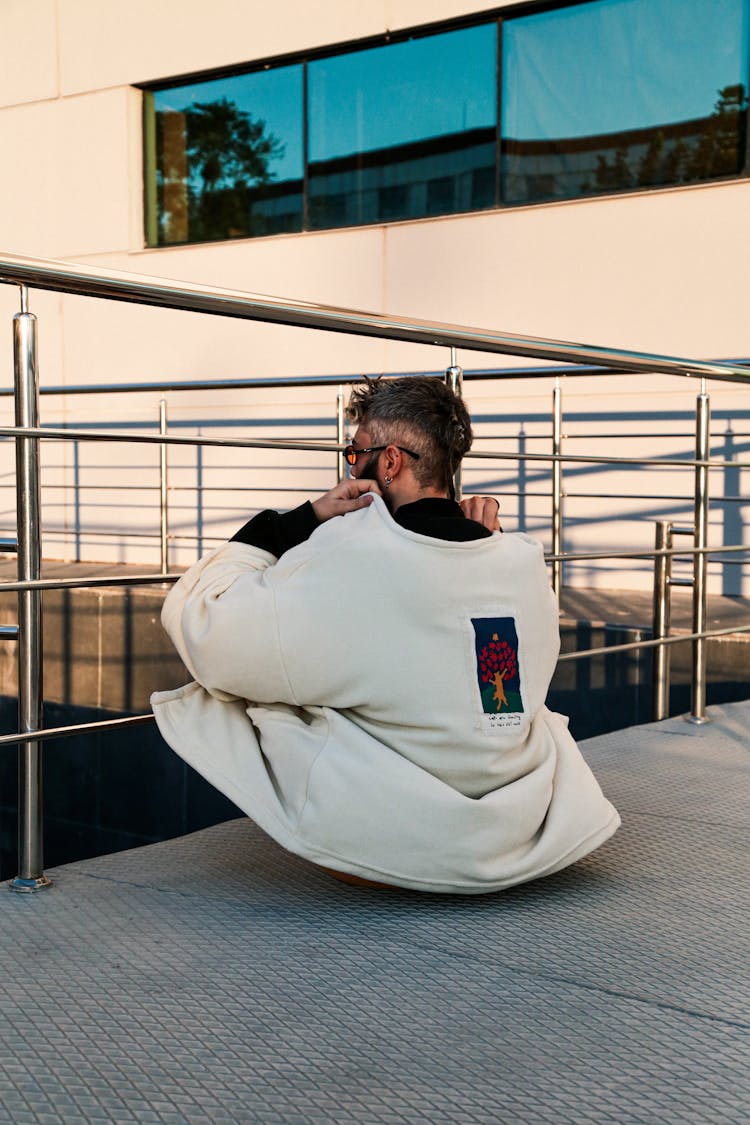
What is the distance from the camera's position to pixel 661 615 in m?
3.52

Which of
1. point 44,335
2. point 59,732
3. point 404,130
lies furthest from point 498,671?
point 44,335

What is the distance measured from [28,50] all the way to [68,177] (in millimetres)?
993

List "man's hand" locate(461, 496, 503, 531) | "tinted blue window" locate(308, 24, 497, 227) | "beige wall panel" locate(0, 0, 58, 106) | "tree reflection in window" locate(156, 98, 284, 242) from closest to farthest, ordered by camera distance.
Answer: "man's hand" locate(461, 496, 503, 531) → "tinted blue window" locate(308, 24, 497, 227) → "tree reflection in window" locate(156, 98, 284, 242) → "beige wall panel" locate(0, 0, 58, 106)

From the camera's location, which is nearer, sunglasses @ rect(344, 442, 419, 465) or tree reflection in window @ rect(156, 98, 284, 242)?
sunglasses @ rect(344, 442, 419, 465)

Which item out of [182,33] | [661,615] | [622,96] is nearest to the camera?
[661,615]

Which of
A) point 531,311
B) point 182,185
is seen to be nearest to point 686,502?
point 531,311

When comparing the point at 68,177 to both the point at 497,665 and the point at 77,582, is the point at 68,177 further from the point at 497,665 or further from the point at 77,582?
the point at 497,665

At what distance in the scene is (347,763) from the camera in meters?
1.73

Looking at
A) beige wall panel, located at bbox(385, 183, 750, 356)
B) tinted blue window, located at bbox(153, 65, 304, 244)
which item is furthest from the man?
tinted blue window, located at bbox(153, 65, 304, 244)

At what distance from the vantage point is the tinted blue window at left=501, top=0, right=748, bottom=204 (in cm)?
616

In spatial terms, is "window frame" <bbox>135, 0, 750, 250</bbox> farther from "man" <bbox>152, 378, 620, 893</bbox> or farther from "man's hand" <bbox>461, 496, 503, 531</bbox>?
"man" <bbox>152, 378, 620, 893</bbox>

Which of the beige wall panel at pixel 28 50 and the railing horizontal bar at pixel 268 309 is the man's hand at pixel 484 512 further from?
the beige wall panel at pixel 28 50

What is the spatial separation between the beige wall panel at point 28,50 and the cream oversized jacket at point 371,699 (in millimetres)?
7877

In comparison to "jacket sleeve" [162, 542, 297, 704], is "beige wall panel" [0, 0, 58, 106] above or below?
above
